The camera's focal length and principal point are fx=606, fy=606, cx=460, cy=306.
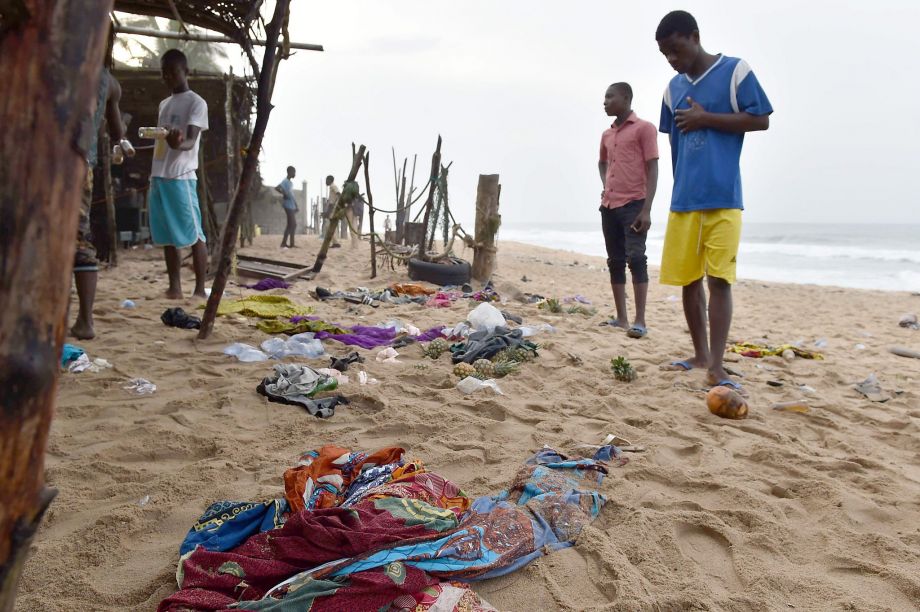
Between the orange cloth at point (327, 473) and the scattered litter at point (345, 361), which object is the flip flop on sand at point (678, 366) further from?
the orange cloth at point (327, 473)

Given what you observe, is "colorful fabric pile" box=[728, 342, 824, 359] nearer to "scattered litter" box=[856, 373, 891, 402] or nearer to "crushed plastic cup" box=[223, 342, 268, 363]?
"scattered litter" box=[856, 373, 891, 402]

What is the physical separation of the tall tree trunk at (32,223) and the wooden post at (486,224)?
22.2ft

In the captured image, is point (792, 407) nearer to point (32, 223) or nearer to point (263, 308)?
point (32, 223)

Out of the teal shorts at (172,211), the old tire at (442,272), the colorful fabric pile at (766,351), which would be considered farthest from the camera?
the old tire at (442,272)

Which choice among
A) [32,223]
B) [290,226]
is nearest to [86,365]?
[32,223]

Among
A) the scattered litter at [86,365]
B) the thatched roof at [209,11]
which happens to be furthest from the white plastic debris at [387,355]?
the thatched roof at [209,11]

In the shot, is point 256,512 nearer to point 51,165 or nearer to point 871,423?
point 51,165

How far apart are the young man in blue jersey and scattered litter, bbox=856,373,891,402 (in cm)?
82

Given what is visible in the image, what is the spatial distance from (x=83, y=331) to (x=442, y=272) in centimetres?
441

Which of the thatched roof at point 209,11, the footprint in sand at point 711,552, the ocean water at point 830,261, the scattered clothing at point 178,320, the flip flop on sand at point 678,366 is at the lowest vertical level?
the footprint in sand at point 711,552

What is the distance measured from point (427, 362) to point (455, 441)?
1307 mm

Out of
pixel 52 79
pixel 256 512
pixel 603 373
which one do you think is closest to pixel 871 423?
pixel 603 373

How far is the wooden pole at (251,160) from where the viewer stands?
11.5ft

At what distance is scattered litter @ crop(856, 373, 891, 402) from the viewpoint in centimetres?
333
